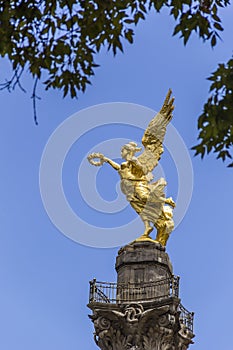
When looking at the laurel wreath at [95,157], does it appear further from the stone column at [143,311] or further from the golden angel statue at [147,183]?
the stone column at [143,311]

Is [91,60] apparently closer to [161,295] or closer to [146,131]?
[161,295]

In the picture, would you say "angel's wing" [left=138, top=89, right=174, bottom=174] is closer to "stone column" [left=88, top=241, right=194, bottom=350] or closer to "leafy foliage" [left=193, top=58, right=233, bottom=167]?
"stone column" [left=88, top=241, right=194, bottom=350]

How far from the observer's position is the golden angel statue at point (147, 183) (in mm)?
36094

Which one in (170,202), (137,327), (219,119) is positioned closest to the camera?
(219,119)

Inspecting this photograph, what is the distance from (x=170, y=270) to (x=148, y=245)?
135 cm

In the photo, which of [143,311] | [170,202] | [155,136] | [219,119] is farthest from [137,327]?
[219,119]

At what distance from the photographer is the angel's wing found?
37.4 m

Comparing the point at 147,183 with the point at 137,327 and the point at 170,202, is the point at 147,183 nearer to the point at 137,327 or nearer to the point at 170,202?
the point at 170,202

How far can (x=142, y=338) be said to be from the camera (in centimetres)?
3322

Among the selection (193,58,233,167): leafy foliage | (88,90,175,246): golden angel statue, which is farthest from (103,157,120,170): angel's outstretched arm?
(193,58,233,167): leafy foliage

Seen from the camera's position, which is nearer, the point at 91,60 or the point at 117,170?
the point at 91,60

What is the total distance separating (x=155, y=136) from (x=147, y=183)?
94.2 inches

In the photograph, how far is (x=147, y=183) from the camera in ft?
121

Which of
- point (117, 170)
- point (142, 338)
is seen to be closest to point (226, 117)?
point (142, 338)
